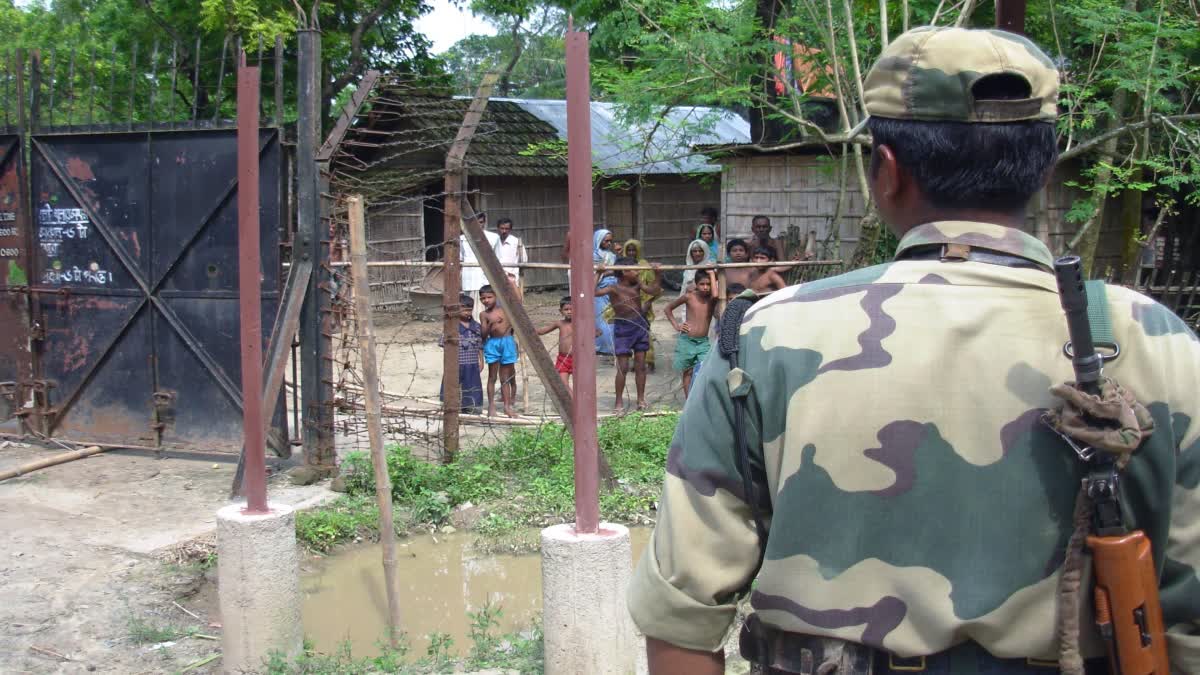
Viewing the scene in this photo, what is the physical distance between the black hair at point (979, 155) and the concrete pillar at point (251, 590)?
133 inches

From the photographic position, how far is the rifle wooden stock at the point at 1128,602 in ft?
4.25

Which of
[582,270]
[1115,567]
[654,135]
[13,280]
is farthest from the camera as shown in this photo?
[654,135]

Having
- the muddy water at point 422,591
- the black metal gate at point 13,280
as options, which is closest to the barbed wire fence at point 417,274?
the muddy water at point 422,591

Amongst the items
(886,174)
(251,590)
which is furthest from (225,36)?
(886,174)

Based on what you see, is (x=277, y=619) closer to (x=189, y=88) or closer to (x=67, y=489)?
(x=67, y=489)

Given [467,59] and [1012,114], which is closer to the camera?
[1012,114]

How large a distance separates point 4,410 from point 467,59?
43.1 m

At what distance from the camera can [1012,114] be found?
1387 millimetres

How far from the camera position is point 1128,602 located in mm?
1303

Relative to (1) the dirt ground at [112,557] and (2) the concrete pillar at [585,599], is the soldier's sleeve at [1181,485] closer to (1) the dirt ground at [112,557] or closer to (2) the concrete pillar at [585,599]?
(2) the concrete pillar at [585,599]

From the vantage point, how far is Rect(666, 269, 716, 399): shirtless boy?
8.48 meters

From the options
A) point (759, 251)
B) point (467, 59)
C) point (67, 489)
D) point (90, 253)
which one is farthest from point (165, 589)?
point (467, 59)

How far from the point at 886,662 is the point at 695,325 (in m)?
7.12

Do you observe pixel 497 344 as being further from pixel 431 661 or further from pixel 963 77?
pixel 963 77
